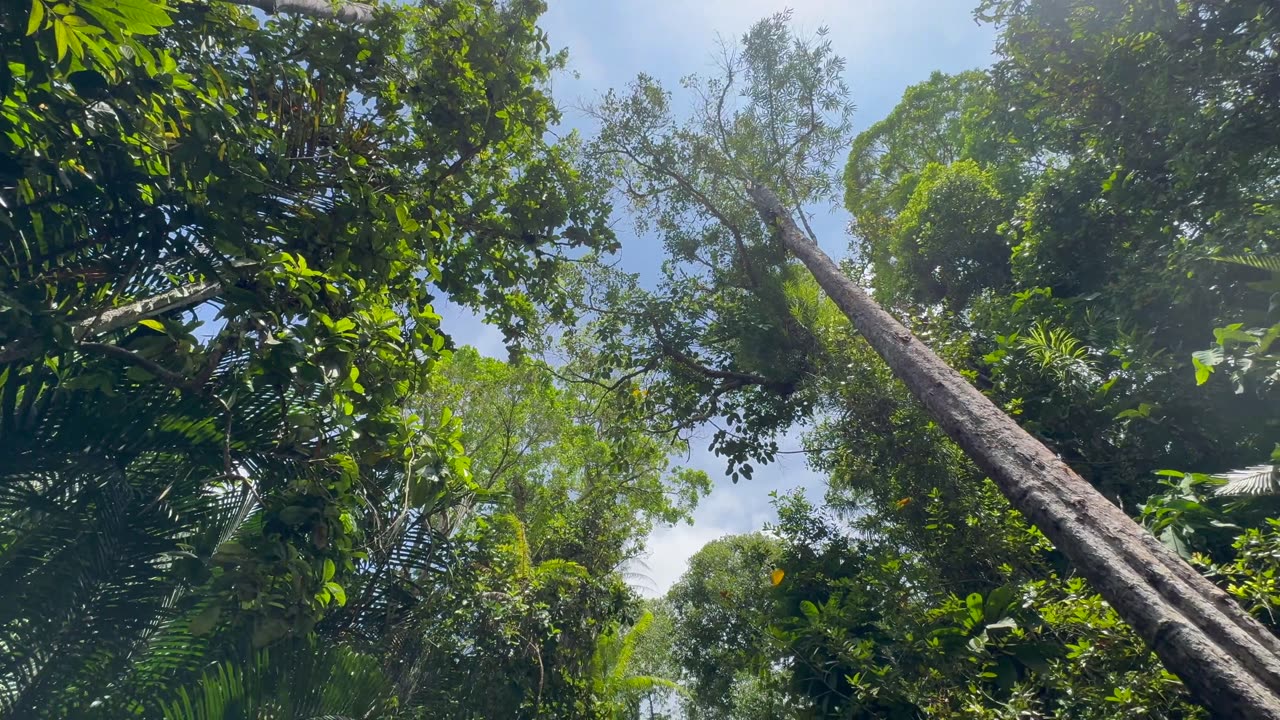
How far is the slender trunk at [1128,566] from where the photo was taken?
295cm

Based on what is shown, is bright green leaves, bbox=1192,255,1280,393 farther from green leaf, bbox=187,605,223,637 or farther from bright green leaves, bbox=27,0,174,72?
bright green leaves, bbox=27,0,174,72

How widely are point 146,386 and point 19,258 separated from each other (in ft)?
2.58

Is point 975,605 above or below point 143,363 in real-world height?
above

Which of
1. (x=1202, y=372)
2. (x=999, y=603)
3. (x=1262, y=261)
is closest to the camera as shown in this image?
(x=1202, y=372)

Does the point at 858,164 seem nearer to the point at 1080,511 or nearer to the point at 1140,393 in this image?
the point at 1140,393

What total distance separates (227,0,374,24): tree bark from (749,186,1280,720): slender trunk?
562 cm

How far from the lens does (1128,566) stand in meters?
3.54

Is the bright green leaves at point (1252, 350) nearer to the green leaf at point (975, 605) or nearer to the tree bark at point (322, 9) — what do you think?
the green leaf at point (975, 605)

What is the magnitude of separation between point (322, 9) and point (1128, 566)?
6595 millimetres

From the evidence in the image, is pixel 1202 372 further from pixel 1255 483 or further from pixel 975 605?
pixel 975 605

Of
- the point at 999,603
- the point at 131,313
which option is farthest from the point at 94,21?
the point at 999,603

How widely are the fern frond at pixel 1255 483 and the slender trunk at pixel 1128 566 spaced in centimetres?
82

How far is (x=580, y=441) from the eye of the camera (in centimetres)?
1355

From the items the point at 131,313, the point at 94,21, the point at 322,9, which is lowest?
the point at 131,313
